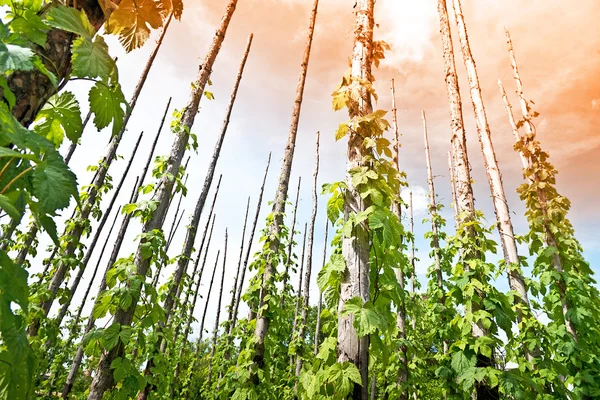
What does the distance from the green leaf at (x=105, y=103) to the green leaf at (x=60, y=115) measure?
0.21 feet

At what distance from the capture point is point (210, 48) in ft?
15.9

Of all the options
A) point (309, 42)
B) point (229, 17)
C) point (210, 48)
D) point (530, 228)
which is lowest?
point (530, 228)

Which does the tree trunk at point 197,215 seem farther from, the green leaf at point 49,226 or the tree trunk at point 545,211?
the tree trunk at point 545,211

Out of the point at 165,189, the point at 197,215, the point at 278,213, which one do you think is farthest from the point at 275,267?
the point at 197,215

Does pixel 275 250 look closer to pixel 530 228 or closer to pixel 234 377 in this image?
pixel 234 377

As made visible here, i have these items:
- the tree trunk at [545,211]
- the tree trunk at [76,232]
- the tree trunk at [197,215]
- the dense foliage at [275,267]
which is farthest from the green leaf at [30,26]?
the tree trunk at [545,211]

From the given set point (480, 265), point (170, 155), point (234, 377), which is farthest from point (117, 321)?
point (480, 265)

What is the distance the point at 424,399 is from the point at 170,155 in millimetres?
10828

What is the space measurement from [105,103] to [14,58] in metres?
0.36

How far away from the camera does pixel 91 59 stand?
34.2 inches

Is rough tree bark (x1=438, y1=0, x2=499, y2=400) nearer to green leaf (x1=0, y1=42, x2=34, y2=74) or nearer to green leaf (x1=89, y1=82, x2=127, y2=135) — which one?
green leaf (x1=89, y1=82, x2=127, y2=135)

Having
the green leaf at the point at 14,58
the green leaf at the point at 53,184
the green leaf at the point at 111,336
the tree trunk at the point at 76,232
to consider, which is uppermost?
the tree trunk at the point at 76,232

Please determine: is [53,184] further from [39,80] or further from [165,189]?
[165,189]

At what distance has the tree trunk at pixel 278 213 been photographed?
550cm
